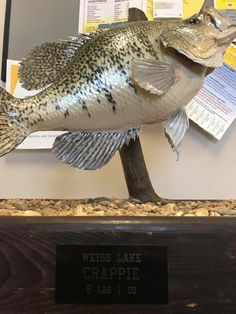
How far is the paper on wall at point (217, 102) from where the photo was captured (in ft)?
3.47

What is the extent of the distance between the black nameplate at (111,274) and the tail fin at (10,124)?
16cm

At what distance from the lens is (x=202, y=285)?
0.55m

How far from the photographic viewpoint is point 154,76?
599mm


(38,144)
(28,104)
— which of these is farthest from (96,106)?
(38,144)

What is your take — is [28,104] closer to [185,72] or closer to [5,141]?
[5,141]

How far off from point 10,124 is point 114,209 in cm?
19

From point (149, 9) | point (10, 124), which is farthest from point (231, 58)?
point (10, 124)

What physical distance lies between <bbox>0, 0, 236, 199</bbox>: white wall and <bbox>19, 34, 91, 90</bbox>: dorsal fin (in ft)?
1.40

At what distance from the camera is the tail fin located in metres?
0.62

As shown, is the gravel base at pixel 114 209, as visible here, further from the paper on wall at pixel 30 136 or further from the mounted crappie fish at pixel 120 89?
the paper on wall at pixel 30 136

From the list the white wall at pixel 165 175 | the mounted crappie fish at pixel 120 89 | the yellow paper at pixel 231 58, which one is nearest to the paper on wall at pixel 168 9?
the yellow paper at pixel 231 58

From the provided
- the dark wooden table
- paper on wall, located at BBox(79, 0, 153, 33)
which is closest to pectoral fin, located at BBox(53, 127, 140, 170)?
the dark wooden table

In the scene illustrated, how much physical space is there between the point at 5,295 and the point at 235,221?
0.97ft

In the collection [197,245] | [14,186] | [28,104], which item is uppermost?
[28,104]
